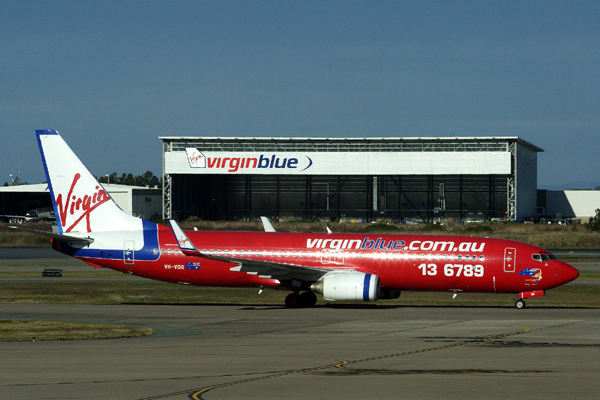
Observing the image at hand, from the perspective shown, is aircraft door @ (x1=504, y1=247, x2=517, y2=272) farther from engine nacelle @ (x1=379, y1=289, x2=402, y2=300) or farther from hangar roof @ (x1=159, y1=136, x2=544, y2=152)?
hangar roof @ (x1=159, y1=136, x2=544, y2=152)

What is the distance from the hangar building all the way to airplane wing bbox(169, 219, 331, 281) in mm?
75690

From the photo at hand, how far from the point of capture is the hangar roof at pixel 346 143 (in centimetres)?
10925

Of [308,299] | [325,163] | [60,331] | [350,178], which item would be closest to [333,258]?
[308,299]

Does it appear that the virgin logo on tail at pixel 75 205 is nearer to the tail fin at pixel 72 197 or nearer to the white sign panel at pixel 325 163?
the tail fin at pixel 72 197

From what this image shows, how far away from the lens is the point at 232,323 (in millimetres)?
28359

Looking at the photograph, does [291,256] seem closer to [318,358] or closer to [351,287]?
[351,287]

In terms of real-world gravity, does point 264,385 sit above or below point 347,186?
below

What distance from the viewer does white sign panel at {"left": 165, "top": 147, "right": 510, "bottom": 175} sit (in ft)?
351

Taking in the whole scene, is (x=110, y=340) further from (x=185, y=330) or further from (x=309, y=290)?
(x=309, y=290)

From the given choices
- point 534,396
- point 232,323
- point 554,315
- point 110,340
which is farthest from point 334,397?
point 554,315

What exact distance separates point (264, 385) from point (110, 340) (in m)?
9.48

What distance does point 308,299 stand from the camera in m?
35.1

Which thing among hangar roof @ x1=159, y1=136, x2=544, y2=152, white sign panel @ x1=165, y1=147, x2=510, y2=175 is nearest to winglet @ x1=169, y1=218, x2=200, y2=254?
white sign panel @ x1=165, y1=147, x2=510, y2=175

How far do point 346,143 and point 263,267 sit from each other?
80555 millimetres
